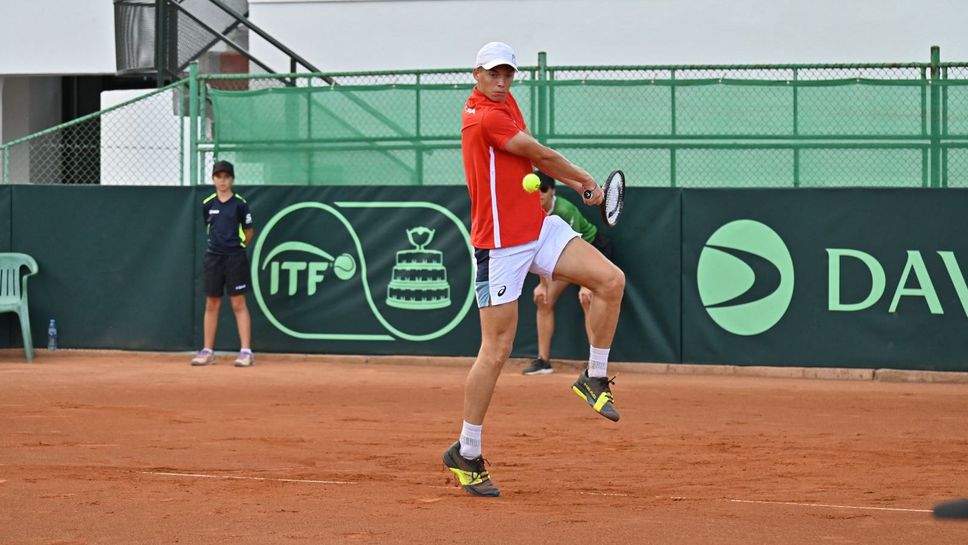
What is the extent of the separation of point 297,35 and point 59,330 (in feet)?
24.3

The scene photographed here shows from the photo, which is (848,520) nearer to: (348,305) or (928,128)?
(928,128)

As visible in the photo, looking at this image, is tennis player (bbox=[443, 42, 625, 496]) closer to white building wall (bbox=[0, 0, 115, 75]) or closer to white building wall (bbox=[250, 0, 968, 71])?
white building wall (bbox=[250, 0, 968, 71])

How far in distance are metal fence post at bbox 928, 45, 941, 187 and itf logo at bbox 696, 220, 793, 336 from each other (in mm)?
1708

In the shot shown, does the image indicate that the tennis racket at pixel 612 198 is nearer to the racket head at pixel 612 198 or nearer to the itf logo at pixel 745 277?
the racket head at pixel 612 198

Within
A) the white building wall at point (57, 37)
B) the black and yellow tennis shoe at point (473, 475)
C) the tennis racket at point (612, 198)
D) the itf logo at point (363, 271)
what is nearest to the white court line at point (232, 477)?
the black and yellow tennis shoe at point (473, 475)

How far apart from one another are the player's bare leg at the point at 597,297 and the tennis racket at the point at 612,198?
0.29 m

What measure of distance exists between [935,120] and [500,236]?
27.1ft

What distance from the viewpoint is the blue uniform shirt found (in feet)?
48.7

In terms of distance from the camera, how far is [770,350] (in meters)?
14.0

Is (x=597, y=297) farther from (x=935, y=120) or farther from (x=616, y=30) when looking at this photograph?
(x=616, y=30)

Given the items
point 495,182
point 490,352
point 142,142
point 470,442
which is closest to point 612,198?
point 495,182

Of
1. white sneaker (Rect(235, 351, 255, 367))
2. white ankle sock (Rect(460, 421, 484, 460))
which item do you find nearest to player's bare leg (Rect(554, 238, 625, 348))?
white ankle sock (Rect(460, 421, 484, 460))

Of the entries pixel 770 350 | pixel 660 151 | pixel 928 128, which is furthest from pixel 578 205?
pixel 928 128

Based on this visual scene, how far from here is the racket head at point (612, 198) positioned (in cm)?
739
